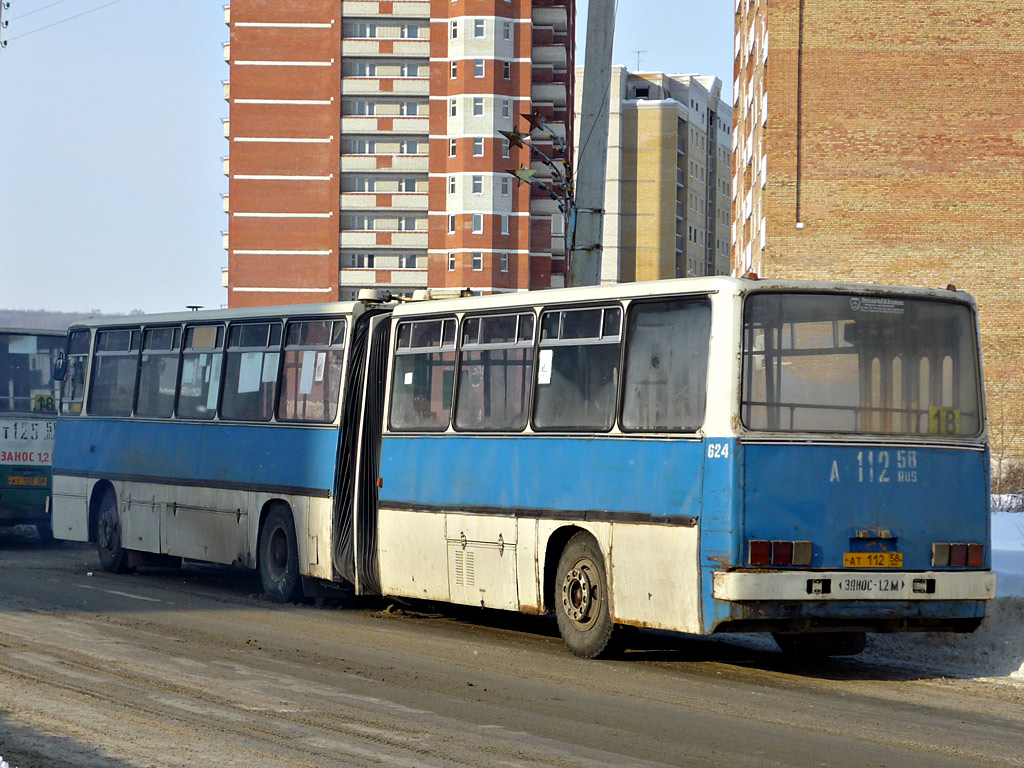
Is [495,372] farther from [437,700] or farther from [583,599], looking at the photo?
[437,700]

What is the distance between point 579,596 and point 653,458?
157 cm

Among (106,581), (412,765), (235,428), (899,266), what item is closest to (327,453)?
(235,428)

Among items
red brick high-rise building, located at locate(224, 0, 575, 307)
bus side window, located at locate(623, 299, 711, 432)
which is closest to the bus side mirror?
bus side window, located at locate(623, 299, 711, 432)

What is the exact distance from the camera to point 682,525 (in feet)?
38.4

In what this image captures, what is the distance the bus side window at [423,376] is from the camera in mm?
14984

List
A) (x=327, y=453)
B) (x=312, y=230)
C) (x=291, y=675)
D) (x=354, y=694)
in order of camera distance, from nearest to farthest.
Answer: (x=354, y=694) < (x=291, y=675) < (x=327, y=453) < (x=312, y=230)

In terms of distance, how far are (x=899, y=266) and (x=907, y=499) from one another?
43032 millimetres

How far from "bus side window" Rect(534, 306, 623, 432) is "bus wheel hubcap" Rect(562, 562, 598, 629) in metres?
1.18

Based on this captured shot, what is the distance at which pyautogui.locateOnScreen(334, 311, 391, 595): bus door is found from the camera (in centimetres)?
1602

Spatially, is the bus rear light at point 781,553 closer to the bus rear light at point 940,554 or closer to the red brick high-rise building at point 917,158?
the bus rear light at point 940,554

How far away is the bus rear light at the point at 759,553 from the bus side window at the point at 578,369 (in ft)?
6.14

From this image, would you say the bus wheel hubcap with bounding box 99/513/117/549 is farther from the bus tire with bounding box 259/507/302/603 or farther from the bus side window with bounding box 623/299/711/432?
the bus side window with bounding box 623/299/711/432

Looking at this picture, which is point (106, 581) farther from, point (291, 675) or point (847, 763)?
point (847, 763)

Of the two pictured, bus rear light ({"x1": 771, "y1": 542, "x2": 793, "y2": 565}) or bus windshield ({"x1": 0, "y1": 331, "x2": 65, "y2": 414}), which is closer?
bus rear light ({"x1": 771, "y1": 542, "x2": 793, "y2": 565})
